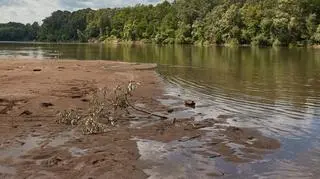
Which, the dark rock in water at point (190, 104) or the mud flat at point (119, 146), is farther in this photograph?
the dark rock in water at point (190, 104)

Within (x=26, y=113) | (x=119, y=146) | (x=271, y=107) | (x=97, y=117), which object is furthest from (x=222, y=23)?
(x=119, y=146)

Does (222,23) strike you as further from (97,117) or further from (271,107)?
(97,117)

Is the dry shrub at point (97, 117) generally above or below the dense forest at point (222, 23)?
below

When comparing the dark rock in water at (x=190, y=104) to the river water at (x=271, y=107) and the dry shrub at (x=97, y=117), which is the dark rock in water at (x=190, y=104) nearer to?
the river water at (x=271, y=107)

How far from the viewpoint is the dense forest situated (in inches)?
4151

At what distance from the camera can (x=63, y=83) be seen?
89.3 feet

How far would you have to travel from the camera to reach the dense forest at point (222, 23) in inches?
4151

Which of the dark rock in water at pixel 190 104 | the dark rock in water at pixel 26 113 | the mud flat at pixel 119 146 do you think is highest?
the dark rock in water at pixel 26 113

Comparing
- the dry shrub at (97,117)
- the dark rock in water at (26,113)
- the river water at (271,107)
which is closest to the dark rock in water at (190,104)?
the river water at (271,107)

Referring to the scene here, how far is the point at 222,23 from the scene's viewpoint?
122125mm

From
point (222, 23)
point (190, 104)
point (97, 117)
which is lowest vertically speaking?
point (190, 104)

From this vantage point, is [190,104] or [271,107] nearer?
[271,107]

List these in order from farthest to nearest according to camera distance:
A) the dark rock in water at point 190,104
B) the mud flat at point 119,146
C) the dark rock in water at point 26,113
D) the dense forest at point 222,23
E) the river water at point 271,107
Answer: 1. the dense forest at point 222,23
2. the dark rock in water at point 190,104
3. the dark rock in water at point 26,113
4. the river water at point 271,107
5. the mud flat at point 119,146

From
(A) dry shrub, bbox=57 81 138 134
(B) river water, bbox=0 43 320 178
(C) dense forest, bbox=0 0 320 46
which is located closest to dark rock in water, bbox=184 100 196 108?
(B) river water, bbox=0 43 320 178
